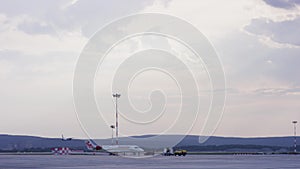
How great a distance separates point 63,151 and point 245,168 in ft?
417

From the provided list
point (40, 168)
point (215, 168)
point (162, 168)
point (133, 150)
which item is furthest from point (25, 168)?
point (133, 150)

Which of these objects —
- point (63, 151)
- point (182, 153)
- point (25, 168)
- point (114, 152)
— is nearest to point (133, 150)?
point (114, 152)

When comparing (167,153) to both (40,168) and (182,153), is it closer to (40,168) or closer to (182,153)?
(182,153)

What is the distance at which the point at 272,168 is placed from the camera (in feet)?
179

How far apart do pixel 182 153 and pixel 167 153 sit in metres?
3.67

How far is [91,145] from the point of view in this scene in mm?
184000

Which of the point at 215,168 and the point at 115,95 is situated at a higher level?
the point at 115,95

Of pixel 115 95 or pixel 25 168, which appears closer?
pixel 25 168

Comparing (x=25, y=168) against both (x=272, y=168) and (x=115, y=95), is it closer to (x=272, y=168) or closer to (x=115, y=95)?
(x=272, y=168)

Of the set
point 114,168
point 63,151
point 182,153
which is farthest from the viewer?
point 63,151

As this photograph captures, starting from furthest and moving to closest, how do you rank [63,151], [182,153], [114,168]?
1. [63,151]
2. [182,153]
3. [114,168]

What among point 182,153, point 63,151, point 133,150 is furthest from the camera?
point 63,151

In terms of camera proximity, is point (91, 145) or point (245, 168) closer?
point (245, 168)

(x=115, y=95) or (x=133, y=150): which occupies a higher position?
(x=115, y=95)
